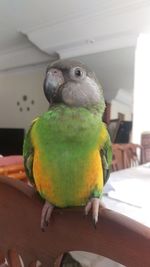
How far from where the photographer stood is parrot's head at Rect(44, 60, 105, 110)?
0.65 m

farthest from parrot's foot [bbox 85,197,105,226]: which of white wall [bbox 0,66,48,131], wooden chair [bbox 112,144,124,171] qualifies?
white wall [bbox 0,66,48,131]

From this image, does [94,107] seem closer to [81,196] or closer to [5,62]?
[81,196]

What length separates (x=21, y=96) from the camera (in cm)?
441

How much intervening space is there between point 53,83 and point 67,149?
6.5 inches

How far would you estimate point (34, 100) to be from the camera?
420cm

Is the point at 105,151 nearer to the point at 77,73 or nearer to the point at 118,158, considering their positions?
the point at 77,73

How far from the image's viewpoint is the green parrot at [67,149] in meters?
0.58

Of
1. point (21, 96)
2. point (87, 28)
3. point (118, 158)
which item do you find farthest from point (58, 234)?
point (21, 96)

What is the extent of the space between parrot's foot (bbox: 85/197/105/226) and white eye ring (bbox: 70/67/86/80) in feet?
0.89

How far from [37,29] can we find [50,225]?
3059 mm

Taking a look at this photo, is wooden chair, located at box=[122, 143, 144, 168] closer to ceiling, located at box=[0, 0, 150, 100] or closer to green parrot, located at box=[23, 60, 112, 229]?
ceiling, located at box=[0, 0, 150, 100]

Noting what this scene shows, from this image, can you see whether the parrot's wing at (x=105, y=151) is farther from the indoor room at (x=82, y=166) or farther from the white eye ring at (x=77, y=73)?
the white eye ring at (x=77, y=73)

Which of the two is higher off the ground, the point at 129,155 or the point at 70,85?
the point at 70,85

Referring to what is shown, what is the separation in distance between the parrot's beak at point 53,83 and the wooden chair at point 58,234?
26 centimetres
